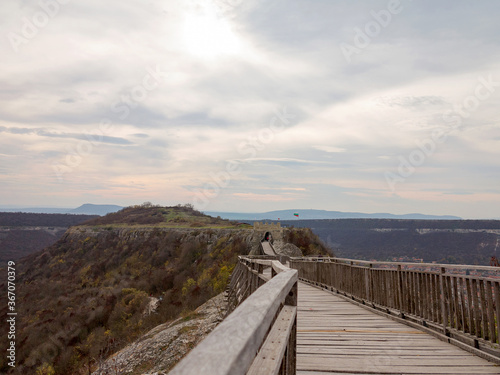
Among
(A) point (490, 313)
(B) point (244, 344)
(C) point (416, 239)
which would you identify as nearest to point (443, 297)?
(A) point (490, 313)

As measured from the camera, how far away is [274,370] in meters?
1.72

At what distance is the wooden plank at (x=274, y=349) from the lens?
1.75 meters

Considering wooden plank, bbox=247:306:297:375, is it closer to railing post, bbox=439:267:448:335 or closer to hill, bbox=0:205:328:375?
railing post, bbox=439:267:448:335

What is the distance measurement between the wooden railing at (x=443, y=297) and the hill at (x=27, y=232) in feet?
369

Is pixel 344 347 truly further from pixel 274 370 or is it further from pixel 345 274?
pixel 345 274

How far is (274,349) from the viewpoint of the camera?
1.99m

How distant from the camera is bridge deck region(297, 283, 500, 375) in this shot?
4.33m

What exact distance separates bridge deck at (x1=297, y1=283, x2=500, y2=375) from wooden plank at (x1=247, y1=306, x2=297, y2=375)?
6.60ft

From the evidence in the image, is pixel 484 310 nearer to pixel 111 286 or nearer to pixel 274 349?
pixel 274 349

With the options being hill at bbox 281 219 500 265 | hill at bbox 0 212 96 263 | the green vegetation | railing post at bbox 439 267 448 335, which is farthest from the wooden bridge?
hill at bbox 0 212 96 263

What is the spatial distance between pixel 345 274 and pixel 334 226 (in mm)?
119177

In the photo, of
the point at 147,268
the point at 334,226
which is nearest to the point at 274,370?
the point at 147,268

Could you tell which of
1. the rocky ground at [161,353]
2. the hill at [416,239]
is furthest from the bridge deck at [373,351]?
the hill at [416,239]

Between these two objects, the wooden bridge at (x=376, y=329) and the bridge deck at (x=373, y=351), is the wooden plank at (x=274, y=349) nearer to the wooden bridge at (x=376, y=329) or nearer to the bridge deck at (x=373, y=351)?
the wooden bridge at (x=376, y=329)
